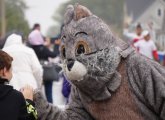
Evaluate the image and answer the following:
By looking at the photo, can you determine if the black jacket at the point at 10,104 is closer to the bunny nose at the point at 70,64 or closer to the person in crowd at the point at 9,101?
the person in crowd at the point at 9,101

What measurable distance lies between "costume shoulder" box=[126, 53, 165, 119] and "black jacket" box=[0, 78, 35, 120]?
2.85 ft

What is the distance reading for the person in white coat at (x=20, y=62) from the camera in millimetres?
8203

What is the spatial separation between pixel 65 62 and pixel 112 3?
3654 inches

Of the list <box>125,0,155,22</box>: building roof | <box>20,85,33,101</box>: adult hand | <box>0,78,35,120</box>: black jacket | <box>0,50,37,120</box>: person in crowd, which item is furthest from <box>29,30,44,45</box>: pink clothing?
<box>125,0,155,22</box>: building roof

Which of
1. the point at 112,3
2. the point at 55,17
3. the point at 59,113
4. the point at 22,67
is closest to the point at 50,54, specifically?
the point at 22,67

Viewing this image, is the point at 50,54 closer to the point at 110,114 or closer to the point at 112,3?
the point at 110,114

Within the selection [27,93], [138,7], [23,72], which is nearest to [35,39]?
[23,72]

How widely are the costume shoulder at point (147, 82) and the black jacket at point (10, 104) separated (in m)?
0.87

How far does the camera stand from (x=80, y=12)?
4.88 meters

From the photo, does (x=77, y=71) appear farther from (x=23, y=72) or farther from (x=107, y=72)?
(x=23, y=72)

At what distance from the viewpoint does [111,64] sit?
4.74m

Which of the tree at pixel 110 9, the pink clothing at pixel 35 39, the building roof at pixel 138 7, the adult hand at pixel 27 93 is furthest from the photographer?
the tree at pixel 110 9

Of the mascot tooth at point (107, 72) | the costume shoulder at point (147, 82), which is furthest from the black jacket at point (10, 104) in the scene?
the costume shoulder at point (147, 82)

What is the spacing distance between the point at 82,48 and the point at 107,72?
0.27 metres
